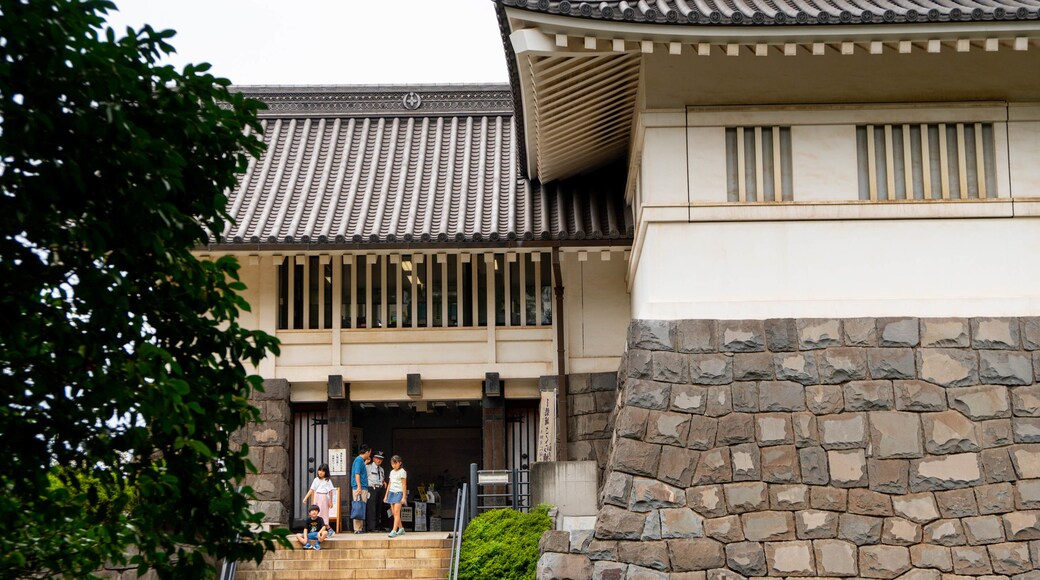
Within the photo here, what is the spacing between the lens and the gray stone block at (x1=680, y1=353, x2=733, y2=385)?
14047 millimetres

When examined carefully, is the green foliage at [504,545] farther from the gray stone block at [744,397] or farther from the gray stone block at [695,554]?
the gray stone block at [744,397]

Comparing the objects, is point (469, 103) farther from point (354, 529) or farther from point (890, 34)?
point (890, 34)

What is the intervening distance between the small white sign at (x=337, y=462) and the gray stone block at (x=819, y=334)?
7476mm

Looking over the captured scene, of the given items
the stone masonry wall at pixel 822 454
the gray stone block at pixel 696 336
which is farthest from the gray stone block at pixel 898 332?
the gray stone block at pixel 696 336

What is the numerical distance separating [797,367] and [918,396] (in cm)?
121

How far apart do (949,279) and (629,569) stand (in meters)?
4.45

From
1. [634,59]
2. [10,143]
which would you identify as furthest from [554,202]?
[10,143]

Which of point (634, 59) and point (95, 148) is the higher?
point (634, 59)

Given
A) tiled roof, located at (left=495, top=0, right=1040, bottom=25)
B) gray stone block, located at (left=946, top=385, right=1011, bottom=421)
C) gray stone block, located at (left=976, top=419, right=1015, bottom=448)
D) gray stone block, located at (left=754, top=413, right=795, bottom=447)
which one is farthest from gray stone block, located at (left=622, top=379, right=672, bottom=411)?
tiled roof, located at (left=495, top=0, right=1040, bottom=25)

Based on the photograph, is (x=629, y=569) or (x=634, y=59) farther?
(x=634, y=59)

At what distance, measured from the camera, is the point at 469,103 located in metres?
22.8

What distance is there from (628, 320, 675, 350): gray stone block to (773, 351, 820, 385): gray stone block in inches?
42.5

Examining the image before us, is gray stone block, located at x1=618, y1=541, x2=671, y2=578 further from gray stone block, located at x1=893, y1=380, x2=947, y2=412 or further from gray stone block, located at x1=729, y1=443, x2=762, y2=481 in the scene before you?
gray stone block, located at x1=893, y1=380, x2=947, y2=412

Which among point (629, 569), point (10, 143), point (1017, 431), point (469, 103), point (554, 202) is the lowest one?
point (629, 569)
